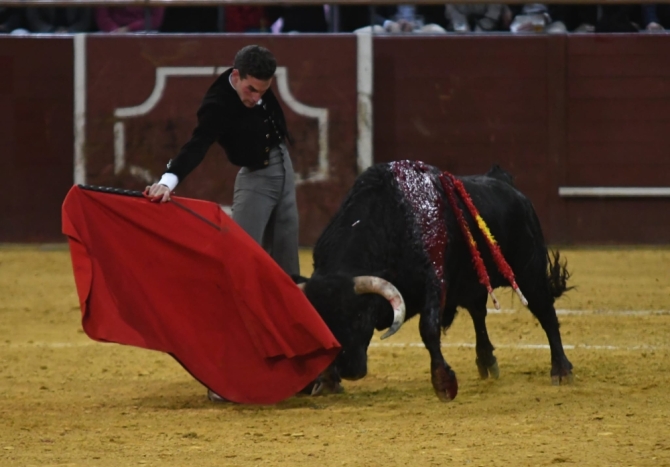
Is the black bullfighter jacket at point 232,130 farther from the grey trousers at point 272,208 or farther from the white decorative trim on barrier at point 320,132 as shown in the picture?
the white decorative trim on barrier at point 320,132

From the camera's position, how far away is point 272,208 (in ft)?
16.9

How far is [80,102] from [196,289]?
5642 mm

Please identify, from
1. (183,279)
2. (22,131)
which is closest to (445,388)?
(183,279)

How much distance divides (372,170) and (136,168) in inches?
210

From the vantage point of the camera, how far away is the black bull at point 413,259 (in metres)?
4.61

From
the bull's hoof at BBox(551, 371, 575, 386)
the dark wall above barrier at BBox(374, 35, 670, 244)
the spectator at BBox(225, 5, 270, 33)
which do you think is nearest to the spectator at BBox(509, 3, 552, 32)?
the dark wall above barrier at BBox(374, 35, 670, 244)

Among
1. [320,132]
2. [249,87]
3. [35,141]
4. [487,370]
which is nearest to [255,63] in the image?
[249,87]

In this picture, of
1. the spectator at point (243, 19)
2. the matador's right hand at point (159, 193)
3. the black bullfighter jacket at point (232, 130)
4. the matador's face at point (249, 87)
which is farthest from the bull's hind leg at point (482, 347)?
the spectator at point (243, 19)

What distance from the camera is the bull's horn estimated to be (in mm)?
4508

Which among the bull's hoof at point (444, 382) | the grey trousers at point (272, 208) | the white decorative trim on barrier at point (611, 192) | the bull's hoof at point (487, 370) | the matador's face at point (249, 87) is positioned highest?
the matador's face at point (249, 87)

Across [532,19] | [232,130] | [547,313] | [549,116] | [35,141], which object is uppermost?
[532,19]

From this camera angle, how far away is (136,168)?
32.8ft

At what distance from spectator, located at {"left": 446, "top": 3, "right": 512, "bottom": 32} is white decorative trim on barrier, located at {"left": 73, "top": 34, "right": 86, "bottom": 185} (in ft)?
9.96

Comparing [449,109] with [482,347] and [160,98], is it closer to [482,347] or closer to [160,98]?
[160,98]
